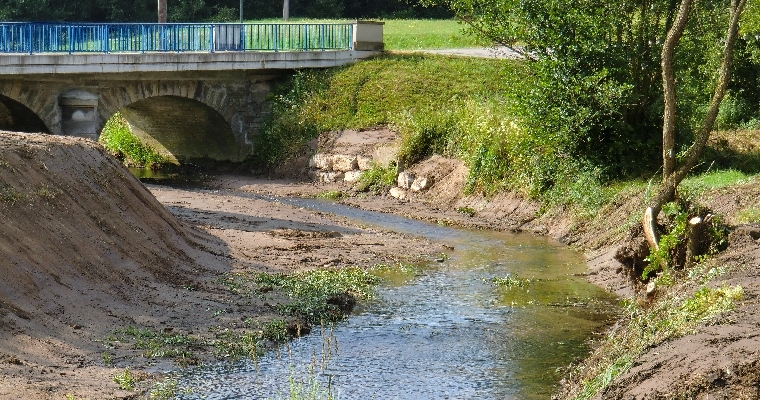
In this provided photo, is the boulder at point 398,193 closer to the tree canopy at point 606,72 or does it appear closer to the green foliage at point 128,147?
the tree canopy at point 606,72

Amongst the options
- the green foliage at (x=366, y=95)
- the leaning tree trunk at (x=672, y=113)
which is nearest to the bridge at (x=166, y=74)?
the green foliage at (x=366, y=95)

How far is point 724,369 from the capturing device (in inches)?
366

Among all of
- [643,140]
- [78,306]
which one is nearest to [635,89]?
[643,140]

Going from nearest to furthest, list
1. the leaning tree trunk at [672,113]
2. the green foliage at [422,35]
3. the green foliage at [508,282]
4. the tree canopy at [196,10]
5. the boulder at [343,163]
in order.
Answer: the leaning tree trunk at [672,113], the green foliage at [508,282], the boulder at [343,163], the green foliage at [422,35], the tree canopy at [196,10]

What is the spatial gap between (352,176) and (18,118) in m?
8.88

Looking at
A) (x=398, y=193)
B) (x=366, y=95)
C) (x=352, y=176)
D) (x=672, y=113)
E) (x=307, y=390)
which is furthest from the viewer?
(x=366, y=95)

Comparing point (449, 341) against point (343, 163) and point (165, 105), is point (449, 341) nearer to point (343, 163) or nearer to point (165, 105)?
point (343, 163)

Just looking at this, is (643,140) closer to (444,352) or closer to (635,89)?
(635,89)

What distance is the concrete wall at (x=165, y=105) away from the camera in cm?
2772

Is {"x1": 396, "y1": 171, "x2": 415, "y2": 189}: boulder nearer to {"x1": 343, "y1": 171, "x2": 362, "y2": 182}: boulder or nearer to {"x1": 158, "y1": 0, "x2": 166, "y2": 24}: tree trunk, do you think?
{"x1": 343, "y1": 171, "x2": 362, "y2": 182}: boulder

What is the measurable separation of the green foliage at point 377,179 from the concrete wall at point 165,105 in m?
5.67

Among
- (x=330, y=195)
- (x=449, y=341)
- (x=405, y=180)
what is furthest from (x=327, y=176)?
(x=449, y=341)

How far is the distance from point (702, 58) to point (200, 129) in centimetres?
1683

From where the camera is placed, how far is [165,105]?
110 ft
